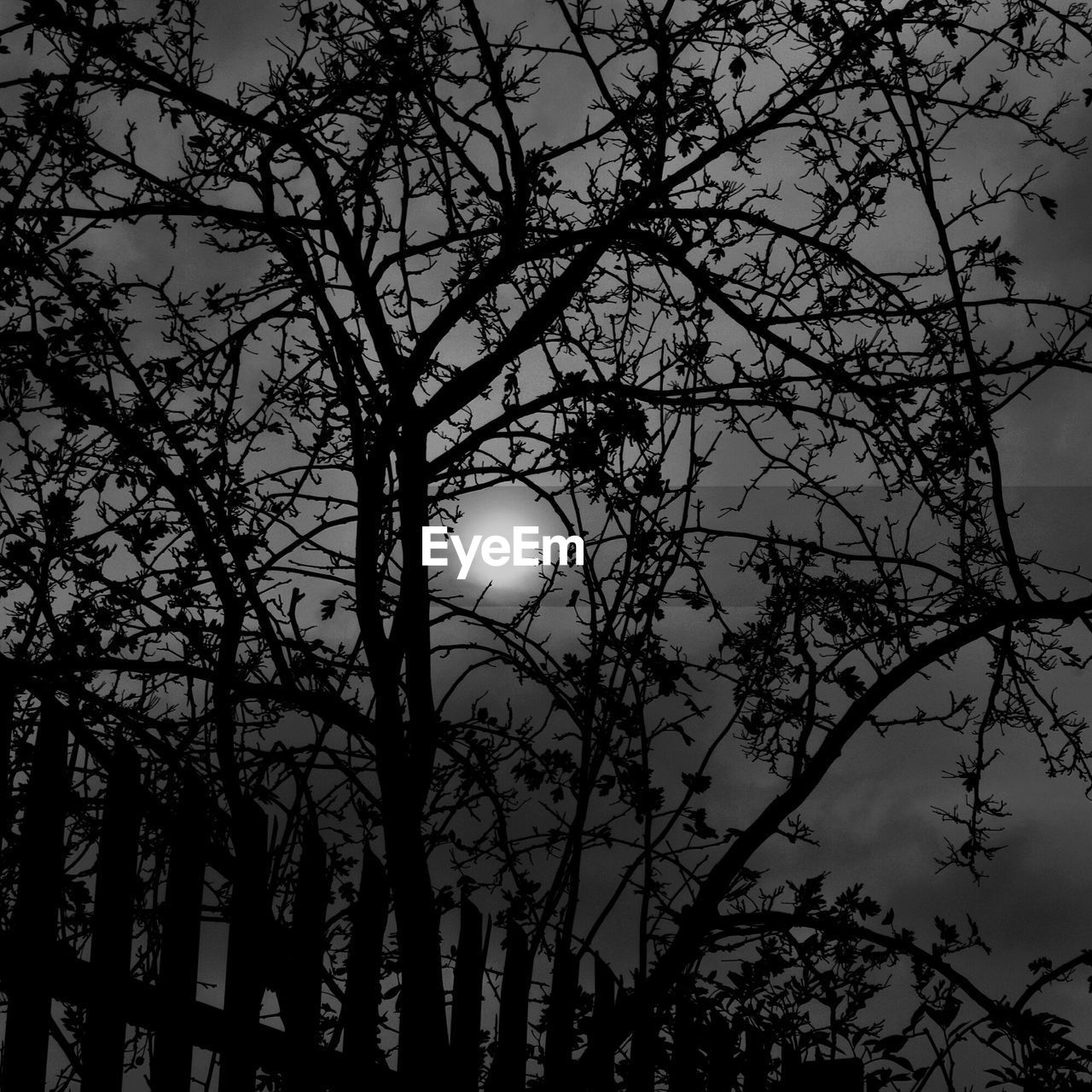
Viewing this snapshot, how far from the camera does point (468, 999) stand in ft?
9.20

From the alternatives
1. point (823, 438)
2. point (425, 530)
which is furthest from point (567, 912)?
point (823, 438)

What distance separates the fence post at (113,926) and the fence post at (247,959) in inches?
8.3

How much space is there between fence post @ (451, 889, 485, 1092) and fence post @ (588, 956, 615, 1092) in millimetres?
470

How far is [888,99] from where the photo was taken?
3.90 meters

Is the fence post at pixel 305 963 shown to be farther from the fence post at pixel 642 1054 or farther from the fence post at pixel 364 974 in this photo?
the fence post at pixel 642 1054

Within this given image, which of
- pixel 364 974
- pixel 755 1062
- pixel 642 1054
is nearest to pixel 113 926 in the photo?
pixel 364 974

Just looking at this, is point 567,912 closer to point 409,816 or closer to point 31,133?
point 409,816

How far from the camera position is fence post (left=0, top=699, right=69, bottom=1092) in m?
2.42

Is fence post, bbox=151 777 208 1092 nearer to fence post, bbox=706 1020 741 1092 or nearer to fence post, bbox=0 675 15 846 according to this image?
fence post, bbox=0 675 15 846

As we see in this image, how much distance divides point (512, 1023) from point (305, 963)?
605 mm

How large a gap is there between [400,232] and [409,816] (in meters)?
2.28

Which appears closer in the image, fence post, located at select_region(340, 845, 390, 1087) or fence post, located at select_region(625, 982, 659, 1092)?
fence post, located at select_region(340, 845, 390, 1087)

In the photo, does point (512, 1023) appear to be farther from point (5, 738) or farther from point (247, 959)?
point (5, 738)

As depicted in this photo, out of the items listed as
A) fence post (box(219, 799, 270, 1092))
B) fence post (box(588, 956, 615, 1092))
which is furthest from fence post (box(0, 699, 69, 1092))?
fence post (box(588, 956, 615, 1092))
